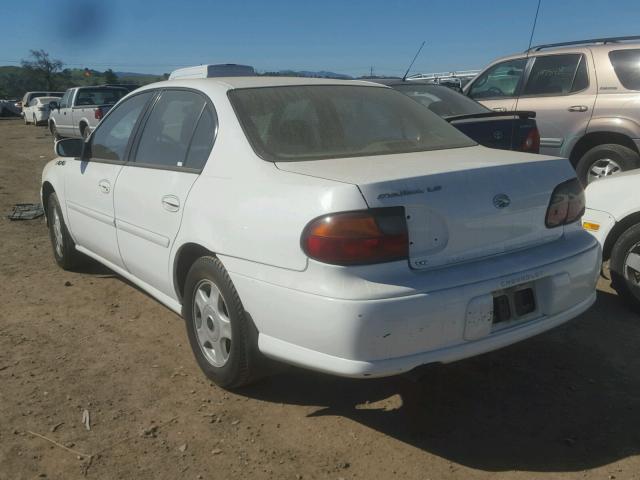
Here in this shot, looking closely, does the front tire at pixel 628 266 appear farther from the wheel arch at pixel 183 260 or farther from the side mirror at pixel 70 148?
the side mirror at pixel 70 148

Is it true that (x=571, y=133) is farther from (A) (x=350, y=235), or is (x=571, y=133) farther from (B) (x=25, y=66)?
(B) (x=25, y=66)

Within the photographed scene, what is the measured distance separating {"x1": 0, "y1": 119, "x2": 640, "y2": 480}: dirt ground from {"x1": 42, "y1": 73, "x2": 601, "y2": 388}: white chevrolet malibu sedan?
328mm

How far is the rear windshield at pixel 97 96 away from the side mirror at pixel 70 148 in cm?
1392

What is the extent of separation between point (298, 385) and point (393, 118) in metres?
1.59

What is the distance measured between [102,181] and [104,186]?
63mm

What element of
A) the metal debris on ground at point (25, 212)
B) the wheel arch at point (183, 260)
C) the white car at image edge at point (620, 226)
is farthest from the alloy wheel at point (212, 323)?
the metal debris on ground at point (25, 212)

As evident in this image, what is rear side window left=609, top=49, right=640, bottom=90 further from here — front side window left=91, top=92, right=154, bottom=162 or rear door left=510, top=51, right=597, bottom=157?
front side window left=91, top=92, right=154, bottom=162

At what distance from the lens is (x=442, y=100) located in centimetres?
695

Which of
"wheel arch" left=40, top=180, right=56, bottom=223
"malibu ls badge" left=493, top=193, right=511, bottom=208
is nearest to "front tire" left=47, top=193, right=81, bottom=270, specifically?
"wheel arch" left=40, top=180, right=56, bottom=223

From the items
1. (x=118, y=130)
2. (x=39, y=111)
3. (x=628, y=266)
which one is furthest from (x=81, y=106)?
(x=628, y=266)

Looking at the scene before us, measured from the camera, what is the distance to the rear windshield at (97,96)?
59.4 ft

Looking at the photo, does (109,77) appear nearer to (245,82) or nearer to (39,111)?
(39,111)

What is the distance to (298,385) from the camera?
345 cm

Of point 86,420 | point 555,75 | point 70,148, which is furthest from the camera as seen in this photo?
point 555,75
